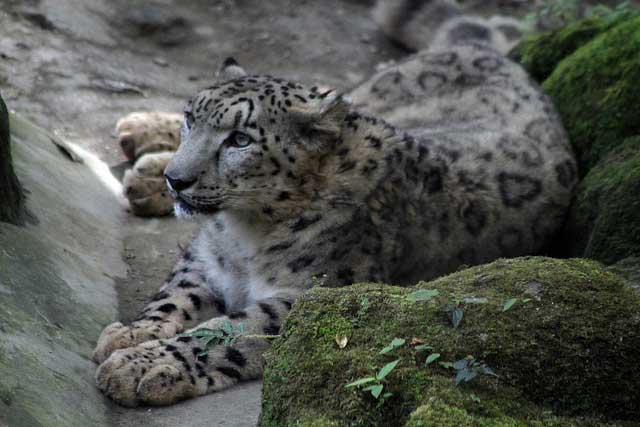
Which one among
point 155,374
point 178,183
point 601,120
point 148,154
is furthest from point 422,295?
point 148,154

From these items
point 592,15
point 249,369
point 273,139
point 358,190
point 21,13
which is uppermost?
point 21,13

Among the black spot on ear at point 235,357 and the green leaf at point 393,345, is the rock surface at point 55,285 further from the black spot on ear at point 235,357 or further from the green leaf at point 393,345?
the green leaf at point 393,345

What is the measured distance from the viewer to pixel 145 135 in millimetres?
6762

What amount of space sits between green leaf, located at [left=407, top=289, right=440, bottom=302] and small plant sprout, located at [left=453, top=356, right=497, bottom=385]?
323 mm

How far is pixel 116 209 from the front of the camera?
Result: 20.4ft


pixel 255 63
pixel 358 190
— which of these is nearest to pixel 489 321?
pixel 358 190

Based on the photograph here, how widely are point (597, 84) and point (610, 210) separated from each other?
1603 mm

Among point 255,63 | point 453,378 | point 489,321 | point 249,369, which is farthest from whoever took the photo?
point 255,63

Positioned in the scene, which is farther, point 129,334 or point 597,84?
point 597,84

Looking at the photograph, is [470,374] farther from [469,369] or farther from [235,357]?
[235,357]

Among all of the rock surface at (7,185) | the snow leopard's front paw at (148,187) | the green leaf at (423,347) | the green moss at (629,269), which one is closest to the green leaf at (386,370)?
the green leaf at (423,347)

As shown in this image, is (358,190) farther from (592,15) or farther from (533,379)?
(592,15)

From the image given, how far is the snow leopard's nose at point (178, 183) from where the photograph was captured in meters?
4.50

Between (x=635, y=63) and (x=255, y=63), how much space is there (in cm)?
470
